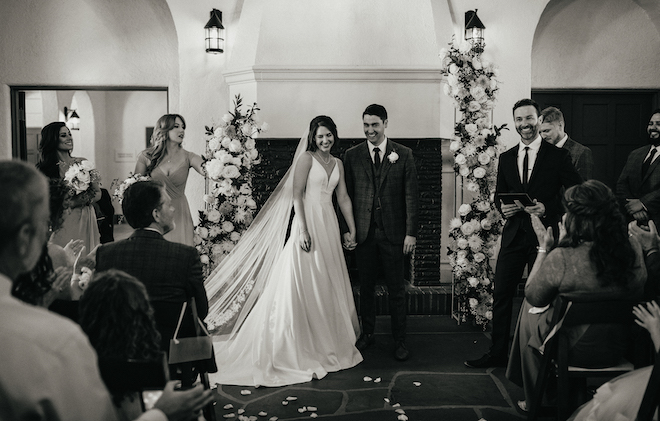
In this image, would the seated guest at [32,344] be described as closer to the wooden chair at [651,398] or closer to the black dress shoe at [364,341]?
the wooden chair at [651,398]

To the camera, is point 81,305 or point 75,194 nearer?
point 81,305

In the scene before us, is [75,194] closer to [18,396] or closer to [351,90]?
[351,90]

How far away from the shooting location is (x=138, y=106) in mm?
13328

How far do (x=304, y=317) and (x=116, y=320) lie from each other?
9.16 ft

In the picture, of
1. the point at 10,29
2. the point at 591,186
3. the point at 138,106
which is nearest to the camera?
the point at 591,186

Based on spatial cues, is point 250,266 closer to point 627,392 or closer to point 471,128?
point 471,128

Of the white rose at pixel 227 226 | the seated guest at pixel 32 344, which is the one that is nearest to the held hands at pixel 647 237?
the seated guest at pixel 32 344

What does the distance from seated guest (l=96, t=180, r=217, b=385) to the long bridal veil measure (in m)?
1.88

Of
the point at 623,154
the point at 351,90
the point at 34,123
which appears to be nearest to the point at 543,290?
the point at 351,90

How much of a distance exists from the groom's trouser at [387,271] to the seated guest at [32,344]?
3.72 metres

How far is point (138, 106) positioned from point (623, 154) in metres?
9.66

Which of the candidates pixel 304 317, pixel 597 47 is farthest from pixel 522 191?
pixel 597 47

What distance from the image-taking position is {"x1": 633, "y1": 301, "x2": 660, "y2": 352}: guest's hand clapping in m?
2.61

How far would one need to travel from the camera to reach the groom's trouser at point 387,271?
498 centimetres
